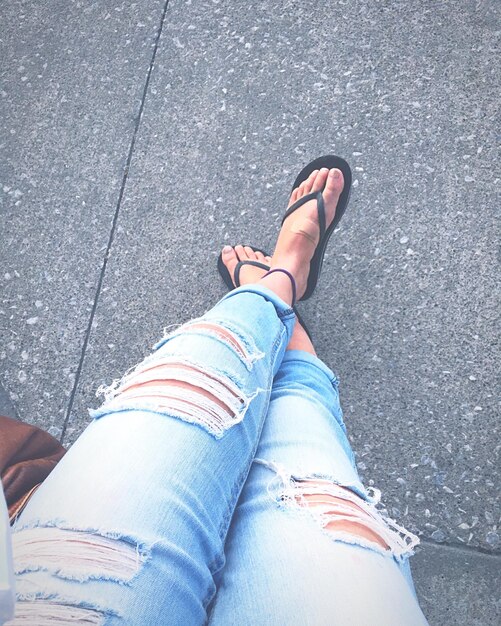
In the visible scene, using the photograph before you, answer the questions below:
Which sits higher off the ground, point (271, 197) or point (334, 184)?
point (334, 184)

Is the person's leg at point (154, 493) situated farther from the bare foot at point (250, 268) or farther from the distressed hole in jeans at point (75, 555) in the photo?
the bare foot at point (250, 268)

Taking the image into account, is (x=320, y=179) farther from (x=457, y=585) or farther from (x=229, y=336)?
(x=457, y=585)

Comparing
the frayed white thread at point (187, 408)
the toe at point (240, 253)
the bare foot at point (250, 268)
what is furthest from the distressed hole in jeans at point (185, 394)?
the toe at point (240, 253)

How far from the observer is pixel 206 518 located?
37.2 inches

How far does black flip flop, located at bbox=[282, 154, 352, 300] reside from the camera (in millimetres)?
1683

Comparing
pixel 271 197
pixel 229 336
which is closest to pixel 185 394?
pixel 229 336

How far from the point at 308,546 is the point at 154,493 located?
0.27m

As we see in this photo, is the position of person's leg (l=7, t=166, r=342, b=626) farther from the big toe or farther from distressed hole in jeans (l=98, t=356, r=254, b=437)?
the big toe

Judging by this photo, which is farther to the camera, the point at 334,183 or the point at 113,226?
the point at 113,226

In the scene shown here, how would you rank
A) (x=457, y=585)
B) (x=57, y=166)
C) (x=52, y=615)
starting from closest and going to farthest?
(x=52, y=615), (x=457, y=585), (x=57, y=166)

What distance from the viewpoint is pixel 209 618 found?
35.5 inches

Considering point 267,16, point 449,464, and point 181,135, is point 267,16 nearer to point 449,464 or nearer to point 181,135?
point 181,135

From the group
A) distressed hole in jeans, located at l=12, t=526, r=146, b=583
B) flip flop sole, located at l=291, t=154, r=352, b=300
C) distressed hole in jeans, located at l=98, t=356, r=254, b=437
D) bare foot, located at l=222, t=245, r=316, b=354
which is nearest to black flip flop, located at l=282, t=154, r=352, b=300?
flip flop sole, located at l=291, t=154, r=352, b=300

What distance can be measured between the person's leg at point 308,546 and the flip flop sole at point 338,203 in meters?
0.60
